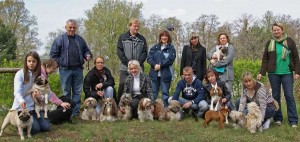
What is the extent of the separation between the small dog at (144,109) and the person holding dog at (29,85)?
195cm

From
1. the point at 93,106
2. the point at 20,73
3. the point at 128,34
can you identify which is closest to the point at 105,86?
the point at 93,106

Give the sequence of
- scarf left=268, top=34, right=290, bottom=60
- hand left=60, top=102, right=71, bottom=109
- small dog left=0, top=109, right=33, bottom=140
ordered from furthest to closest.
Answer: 1. scarf left=268, top=34, right=290, bottom=60
2. hand left=60, top=102, right=71, bottom=109
3. small dog left=0, top=109, right=33, bottom=140

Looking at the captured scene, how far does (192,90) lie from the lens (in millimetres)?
7941

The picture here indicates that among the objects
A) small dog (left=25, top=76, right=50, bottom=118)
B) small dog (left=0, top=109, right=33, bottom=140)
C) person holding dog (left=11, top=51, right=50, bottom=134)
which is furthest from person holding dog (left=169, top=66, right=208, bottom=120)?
small dog (left=0, top=109, right=33, bottom=140)

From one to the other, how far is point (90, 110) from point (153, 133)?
5.84ft

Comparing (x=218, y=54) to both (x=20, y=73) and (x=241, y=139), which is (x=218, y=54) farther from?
(x=20, y=73)

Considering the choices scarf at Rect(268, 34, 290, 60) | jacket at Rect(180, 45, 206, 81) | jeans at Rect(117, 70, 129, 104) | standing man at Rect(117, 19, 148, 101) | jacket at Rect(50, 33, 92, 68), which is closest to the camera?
scarf at Rect(268, 34, 290, 60)

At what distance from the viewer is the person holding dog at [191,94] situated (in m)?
7.75

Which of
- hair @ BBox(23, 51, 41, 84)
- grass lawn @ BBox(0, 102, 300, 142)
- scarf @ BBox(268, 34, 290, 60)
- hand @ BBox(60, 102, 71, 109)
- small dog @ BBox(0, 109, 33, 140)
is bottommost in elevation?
grass lawn @ BBox(0, 102, 300, 142)

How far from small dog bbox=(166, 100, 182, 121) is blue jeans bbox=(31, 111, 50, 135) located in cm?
254

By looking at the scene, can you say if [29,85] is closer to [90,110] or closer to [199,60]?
[90,110]

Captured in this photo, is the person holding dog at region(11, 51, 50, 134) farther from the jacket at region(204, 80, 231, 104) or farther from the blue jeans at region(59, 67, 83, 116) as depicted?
the jacket at region(204, 80, 231, 104)

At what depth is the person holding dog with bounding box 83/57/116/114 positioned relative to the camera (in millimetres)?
7926

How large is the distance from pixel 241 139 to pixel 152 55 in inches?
130
